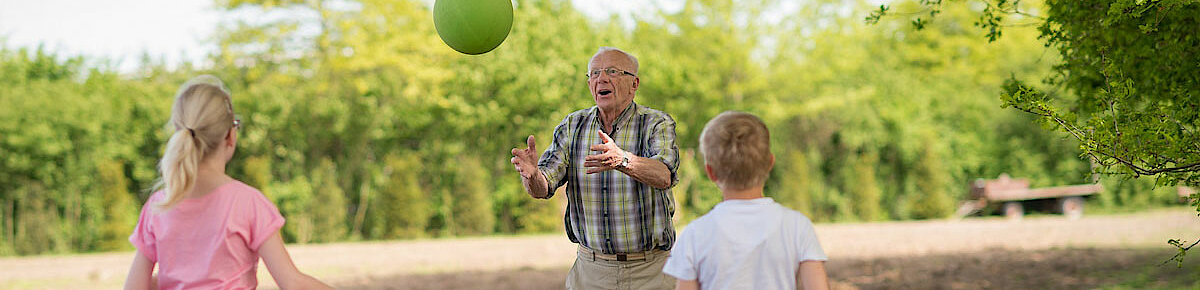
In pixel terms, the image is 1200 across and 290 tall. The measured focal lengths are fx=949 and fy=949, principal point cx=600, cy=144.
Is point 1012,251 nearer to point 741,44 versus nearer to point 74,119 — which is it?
point 741,44

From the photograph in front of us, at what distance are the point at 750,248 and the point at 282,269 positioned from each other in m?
1.34

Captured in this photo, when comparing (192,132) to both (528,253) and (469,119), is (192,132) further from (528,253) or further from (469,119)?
(469,119)

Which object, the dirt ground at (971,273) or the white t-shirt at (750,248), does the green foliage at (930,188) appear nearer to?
the dirt ground at (971,273)

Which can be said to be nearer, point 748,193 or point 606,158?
point 748,193

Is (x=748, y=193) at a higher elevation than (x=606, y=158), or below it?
below

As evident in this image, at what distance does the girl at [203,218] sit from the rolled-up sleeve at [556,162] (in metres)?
1.16

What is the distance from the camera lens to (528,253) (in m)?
13.8

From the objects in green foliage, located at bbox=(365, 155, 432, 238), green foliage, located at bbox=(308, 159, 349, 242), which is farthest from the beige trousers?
green foliage, located at bbox=(308, 159, 349, 242)

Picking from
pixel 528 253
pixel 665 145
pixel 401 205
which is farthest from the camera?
pixel 401 205

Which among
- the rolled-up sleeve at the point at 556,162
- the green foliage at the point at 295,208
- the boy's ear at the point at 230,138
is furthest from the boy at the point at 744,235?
the green foliage at the point at 295,208

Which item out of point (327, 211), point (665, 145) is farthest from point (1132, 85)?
point (327, 211)

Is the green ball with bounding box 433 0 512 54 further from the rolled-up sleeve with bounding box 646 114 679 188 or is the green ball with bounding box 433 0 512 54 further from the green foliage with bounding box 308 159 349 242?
the green foliage with bounding box 308 159 349 242

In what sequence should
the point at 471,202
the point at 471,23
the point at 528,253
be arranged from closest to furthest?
1. the point at 471,23
2. the point at 528,253
3. the point at 471,202

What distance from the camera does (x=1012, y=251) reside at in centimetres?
1253
